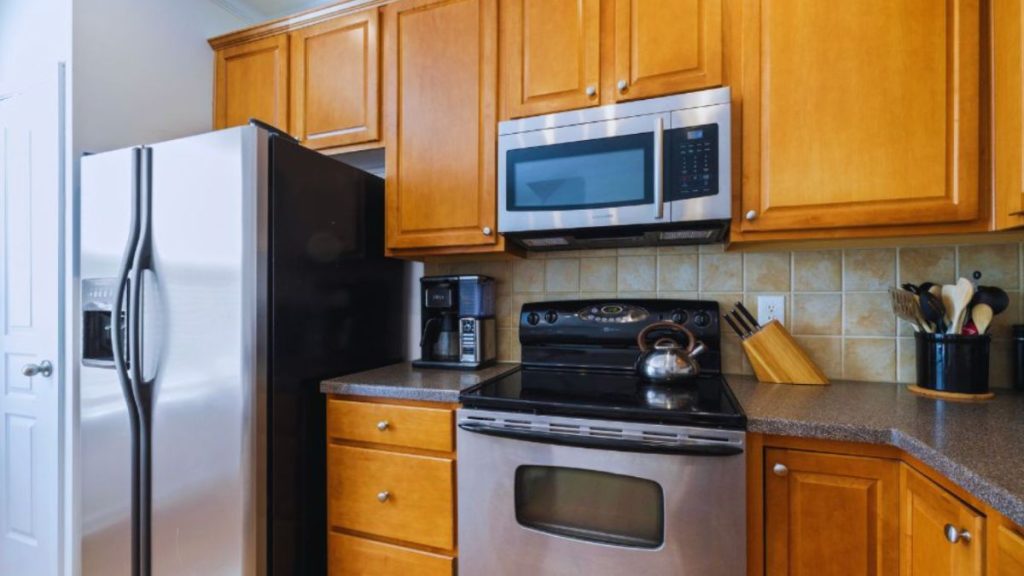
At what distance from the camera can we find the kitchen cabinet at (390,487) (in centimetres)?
130

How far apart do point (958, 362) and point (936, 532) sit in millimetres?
608

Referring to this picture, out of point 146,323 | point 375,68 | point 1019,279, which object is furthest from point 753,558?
point 375,68

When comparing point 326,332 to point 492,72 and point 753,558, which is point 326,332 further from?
point 753,558

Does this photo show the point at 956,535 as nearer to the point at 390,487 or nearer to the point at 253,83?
the point at 390,487

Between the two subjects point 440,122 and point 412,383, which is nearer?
point 412,383

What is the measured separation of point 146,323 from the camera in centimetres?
143

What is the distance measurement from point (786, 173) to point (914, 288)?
0.52 meters

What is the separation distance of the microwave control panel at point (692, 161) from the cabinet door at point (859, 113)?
11 centimetres

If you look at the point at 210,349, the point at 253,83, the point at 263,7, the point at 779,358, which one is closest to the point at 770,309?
the point at 779,358

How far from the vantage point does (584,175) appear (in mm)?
1436

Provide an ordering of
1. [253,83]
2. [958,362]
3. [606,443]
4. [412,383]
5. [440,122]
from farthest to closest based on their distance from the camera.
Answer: [253,83] < [440,122] < [412,383] < [958,362] < [606,443]

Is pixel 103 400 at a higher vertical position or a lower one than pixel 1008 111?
lower

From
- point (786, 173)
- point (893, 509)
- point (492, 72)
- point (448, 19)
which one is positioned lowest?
point (893, 509)

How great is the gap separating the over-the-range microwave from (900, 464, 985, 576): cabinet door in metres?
0.77
